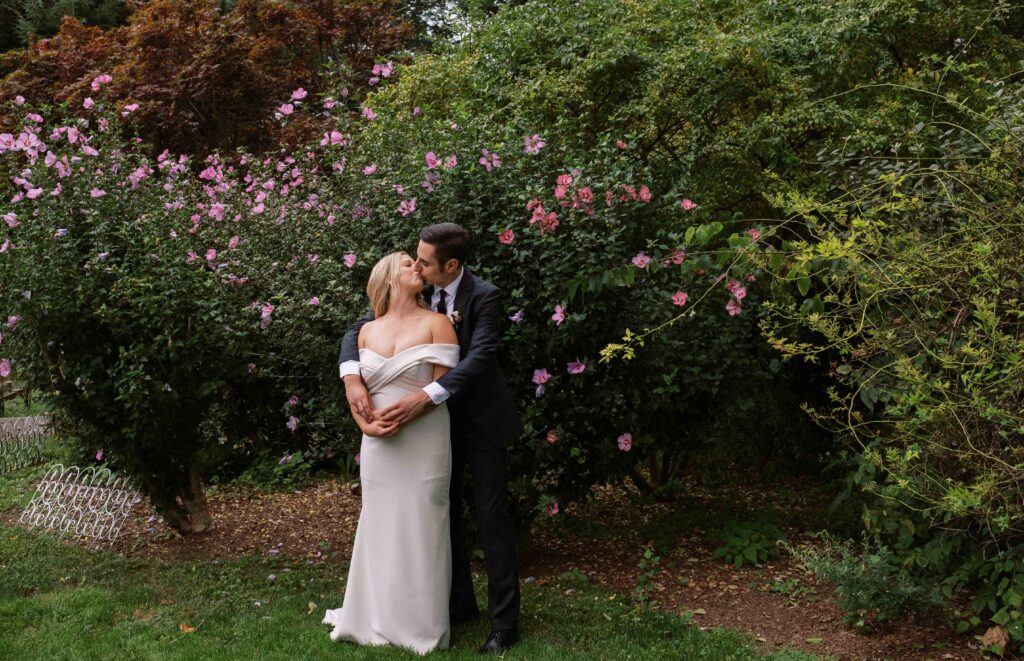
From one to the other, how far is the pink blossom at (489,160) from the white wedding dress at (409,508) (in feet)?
4.20

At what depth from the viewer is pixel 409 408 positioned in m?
4.14

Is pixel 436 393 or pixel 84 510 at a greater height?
pixel 436 393

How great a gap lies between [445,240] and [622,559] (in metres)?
2.49

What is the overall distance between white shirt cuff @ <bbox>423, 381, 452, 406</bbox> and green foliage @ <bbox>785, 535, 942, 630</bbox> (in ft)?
6.40

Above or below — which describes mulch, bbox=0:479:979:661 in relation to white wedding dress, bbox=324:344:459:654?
below

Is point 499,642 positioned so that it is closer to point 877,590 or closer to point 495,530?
point 495,530

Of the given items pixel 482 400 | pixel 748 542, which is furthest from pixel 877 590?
pixel 482 400

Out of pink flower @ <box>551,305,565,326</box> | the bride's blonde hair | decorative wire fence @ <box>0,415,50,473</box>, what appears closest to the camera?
the bride's blonde hair

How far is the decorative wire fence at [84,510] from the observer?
265 inches

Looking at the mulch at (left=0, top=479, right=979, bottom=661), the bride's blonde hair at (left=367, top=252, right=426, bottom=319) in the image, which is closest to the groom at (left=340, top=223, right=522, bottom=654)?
the bride's blonde hair at (left=367, top=252, right=426, bottom=319)

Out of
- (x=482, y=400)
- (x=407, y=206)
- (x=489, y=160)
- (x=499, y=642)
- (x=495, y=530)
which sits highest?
(x=489, y=160)

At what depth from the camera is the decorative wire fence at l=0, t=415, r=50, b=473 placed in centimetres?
947

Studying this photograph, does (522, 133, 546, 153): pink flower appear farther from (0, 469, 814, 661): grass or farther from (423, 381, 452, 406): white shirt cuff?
(0, 469, 814, 661): grass

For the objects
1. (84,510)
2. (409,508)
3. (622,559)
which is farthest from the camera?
(84,510)
